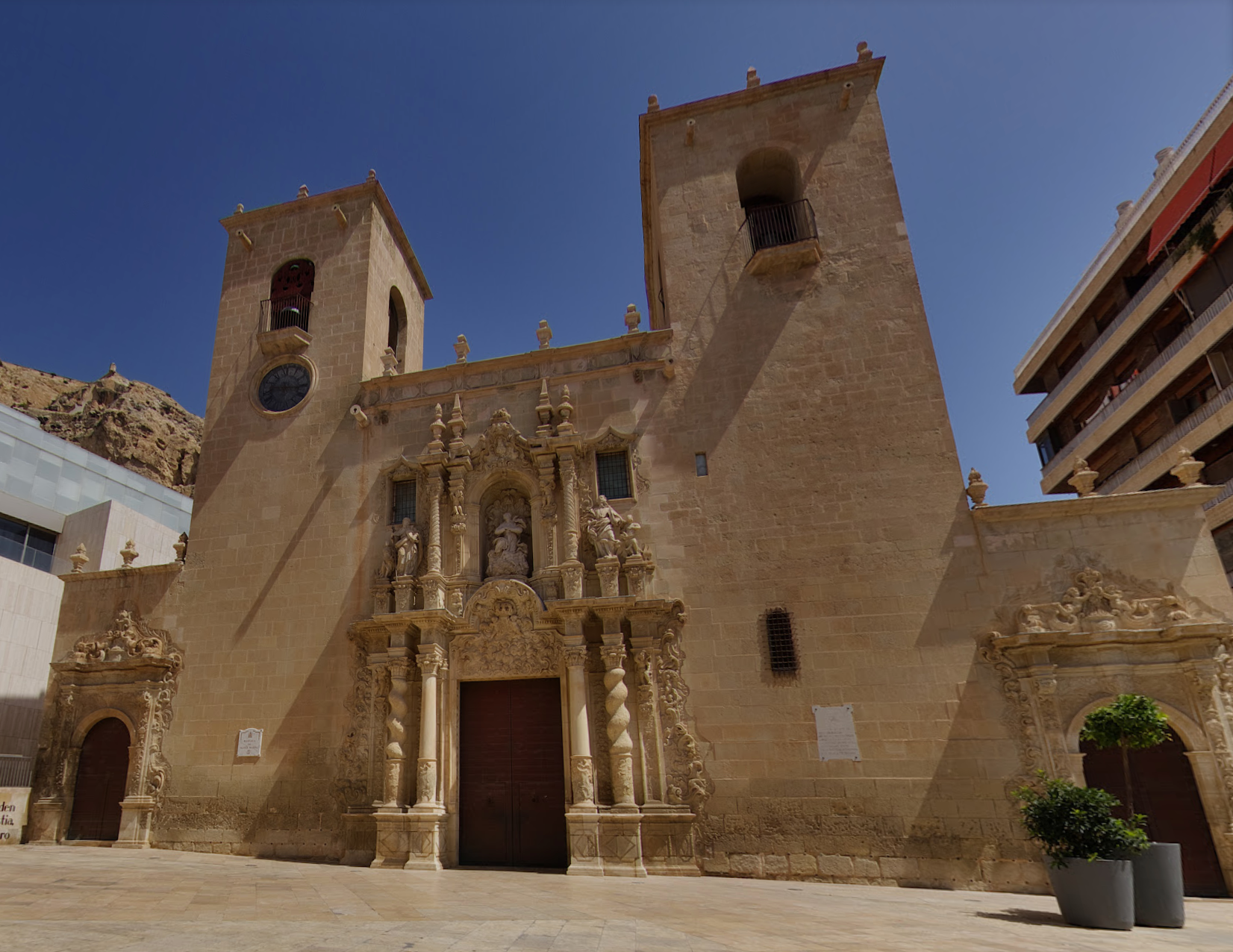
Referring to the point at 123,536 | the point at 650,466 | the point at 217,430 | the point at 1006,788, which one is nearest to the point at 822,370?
the point at 650,466

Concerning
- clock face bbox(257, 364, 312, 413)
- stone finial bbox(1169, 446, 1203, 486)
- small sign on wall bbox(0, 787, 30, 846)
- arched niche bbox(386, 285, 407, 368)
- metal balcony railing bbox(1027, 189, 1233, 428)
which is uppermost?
metal balcony railing bbox(1027, 189, 1233, 428)

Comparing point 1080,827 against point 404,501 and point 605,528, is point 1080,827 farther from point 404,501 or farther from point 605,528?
point 404,501

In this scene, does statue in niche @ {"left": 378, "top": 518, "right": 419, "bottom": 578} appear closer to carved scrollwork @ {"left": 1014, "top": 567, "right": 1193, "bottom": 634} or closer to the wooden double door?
the wooden double door

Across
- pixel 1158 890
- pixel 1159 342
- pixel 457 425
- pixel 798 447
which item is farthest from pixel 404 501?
pixel 1159 342

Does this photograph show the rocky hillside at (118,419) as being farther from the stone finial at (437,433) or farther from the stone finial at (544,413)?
the stone finial at (544,413)

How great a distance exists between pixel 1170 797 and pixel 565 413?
1218 cm

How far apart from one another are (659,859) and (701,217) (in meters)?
13.1

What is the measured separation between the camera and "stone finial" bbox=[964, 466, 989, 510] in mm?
13555

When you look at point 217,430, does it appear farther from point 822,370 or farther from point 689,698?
point 822,370

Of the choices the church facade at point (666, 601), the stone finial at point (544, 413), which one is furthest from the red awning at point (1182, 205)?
the stone finial at point (544, 413)

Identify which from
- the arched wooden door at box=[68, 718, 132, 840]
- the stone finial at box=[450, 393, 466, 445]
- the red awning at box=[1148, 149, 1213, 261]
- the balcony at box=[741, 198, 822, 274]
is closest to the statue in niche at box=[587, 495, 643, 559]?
the stone finial at box=[450, 393, 466, 445]

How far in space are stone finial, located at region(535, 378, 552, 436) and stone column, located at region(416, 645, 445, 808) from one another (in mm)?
4776

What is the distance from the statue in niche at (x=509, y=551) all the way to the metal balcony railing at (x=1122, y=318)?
920 inches

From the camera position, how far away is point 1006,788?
11898 millimetres
